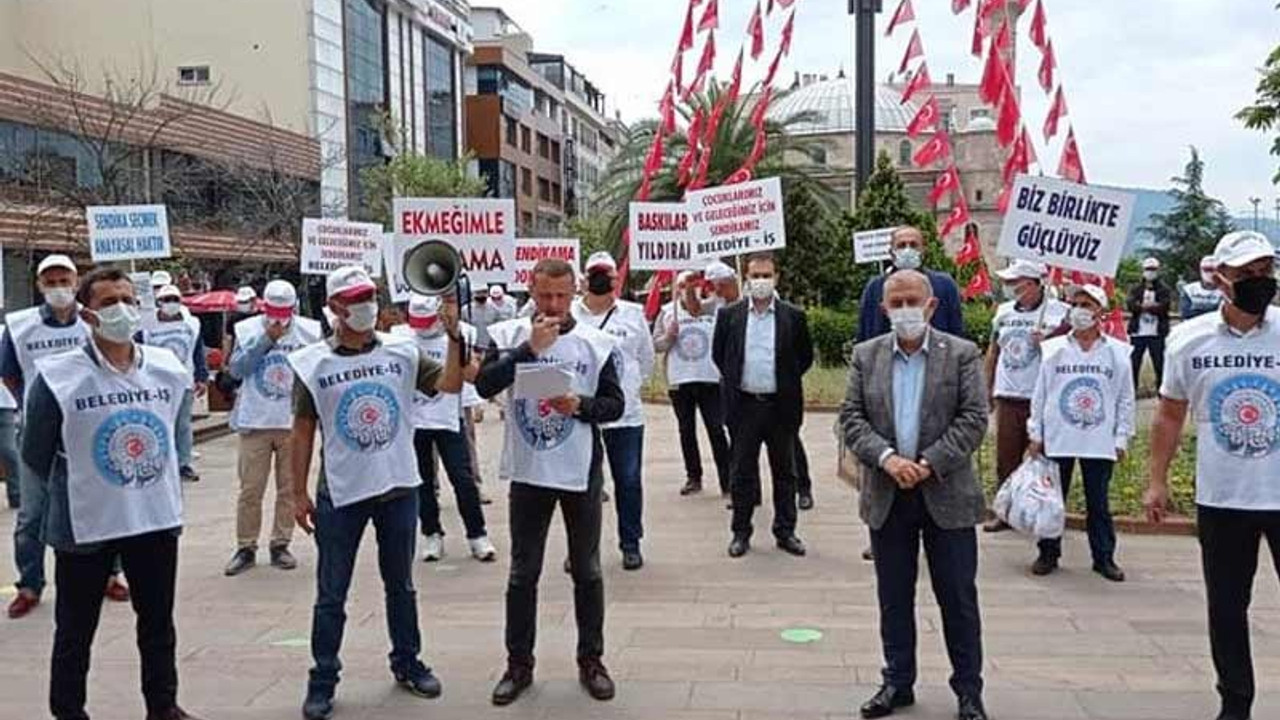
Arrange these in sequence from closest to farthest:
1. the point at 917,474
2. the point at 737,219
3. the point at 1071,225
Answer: the point at 917,474, the point at 1071,225, the point at 737,219

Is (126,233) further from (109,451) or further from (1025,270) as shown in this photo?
(1025,270)

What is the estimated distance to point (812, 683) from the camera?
6.04 m

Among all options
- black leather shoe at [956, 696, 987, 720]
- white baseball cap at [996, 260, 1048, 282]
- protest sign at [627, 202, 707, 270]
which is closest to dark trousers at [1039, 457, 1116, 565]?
white baseball cap at [996, 260, 1048, 282]

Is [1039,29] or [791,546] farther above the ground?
[1039,29]

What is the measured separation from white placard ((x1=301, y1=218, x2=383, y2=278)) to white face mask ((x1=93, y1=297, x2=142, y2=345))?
6.68m

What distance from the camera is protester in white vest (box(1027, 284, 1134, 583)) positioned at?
8.20 metres

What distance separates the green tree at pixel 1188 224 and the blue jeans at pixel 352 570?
6560cm

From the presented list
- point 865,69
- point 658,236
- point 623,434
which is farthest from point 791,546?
point 865,69

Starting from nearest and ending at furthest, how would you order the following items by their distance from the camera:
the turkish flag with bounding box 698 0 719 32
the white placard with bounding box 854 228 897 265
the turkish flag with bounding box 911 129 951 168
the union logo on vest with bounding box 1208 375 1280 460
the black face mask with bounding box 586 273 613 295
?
the union logo on vest with bounding box 1208 375 1280 460 < the black face mask with bounding box 586 273 613 295 < the turkish flag with bounding box 698 0 719 32 < the turkish flag with bounding box 911 129 951 168 < the white placard with bounding box 854 228 897 265

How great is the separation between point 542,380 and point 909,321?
4.94ft

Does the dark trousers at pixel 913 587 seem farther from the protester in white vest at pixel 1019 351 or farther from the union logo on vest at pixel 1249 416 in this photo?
the protester in white vest at pixel 1019 351

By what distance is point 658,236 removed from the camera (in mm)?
12641

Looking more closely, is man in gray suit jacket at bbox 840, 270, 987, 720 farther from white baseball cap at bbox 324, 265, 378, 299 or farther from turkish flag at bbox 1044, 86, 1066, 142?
turkish flag at bbox 1044, 86, 1066, 142

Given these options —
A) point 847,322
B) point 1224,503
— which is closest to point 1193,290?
point 1224,503
